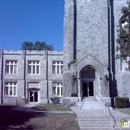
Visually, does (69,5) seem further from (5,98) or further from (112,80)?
(5,98)

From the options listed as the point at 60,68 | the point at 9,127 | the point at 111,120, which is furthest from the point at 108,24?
the point at 9,127

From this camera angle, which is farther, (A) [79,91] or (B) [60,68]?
(B) [60,68]

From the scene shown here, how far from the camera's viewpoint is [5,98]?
1380 inches

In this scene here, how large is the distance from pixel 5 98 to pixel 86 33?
1620 centimetres

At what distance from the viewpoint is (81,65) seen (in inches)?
1101

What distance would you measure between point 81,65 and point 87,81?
2.64 m

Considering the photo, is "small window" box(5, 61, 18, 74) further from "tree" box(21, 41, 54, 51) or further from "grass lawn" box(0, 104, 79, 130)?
"tree" box(21, 41, 54, 51)

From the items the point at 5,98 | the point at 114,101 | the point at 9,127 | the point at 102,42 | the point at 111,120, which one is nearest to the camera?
the point at 9,127

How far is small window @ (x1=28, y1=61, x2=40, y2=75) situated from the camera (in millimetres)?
36375

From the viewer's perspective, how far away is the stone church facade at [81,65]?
28047 mm

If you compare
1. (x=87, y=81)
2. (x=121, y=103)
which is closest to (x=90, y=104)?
(x=121, y=103)

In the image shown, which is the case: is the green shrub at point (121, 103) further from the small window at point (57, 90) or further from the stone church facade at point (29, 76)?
the stone church facade at point (29, 76)

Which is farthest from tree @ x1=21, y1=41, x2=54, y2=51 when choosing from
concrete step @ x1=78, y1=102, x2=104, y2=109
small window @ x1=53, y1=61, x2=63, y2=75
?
concrete step @ x1=78, y1=102, x2=104, y2=109

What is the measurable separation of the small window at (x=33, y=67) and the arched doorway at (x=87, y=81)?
9.91 m
